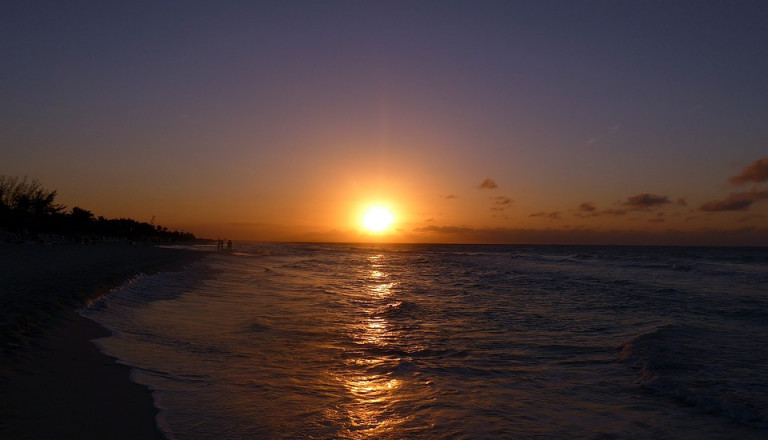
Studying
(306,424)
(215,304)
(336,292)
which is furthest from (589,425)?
(336,292)

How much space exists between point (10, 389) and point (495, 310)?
1581 centimetres

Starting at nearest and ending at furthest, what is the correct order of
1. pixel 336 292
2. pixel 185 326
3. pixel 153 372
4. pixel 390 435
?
pixel 390 435, pixel 153 372, pixel 185 326, pixel 336 292

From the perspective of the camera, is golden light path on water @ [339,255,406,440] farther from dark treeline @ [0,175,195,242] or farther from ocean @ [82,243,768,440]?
dark treeline @ [0,175,195,242]

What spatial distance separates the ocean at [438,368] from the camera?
6.95 m

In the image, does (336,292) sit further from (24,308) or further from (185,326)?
(24,308)

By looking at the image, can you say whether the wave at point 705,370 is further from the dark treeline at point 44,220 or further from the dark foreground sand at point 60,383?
the dark treeline at point 44,220

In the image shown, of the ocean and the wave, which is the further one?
the wave

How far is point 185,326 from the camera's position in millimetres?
13438

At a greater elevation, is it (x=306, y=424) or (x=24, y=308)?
(x=24, y=308)

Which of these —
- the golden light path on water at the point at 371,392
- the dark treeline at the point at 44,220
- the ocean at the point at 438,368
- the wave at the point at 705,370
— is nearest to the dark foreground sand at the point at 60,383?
the ocean at the point at 438,368

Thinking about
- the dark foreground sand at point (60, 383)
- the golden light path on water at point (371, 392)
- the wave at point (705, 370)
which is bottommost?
the wave at point (705, 370)

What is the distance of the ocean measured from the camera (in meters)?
6.95

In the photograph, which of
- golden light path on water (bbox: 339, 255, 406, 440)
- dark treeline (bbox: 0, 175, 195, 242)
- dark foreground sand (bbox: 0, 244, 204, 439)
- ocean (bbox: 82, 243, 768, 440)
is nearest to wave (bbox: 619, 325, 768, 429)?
ocean (bbox: 82, 243, 768, 440)

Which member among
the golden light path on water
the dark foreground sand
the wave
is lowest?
the wave
